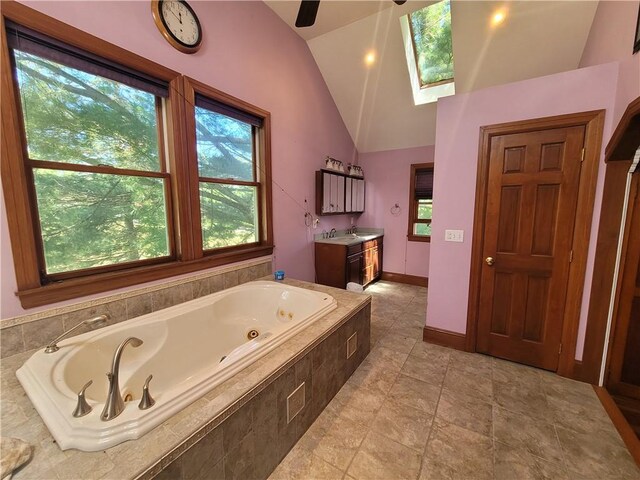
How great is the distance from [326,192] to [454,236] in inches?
73.1

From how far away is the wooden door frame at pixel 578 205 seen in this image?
1860 millimetres

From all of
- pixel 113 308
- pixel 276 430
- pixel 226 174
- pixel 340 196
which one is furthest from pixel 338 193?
pixel 276 430

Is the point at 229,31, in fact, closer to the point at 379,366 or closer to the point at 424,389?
the point at 379,366

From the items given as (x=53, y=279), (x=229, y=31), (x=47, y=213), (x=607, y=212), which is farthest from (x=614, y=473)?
(x=229, y=31)

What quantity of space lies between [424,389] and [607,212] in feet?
5.94

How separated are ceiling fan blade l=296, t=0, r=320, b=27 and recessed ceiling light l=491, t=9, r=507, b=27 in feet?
7.62

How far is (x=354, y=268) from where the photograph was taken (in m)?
3.78

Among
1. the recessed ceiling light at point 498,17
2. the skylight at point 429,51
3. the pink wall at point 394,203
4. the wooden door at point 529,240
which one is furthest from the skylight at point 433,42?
the wooden door at point 529,240

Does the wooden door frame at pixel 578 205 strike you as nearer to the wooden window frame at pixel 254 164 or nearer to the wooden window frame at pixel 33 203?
the wooden window frame at pixel 254 164

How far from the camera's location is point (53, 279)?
1.51m

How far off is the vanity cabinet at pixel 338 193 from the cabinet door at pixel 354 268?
0.76m

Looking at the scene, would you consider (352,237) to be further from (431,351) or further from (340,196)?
(431,351)

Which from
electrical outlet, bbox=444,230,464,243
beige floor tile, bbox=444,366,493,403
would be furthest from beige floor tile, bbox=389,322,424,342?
electrical outlet, bbox=444,230,464,243

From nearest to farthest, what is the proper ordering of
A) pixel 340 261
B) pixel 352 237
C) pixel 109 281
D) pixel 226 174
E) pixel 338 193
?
pixel 109 281
pixel 226 174
pixel 340 261
pixel 338 193
pixel 352 237
